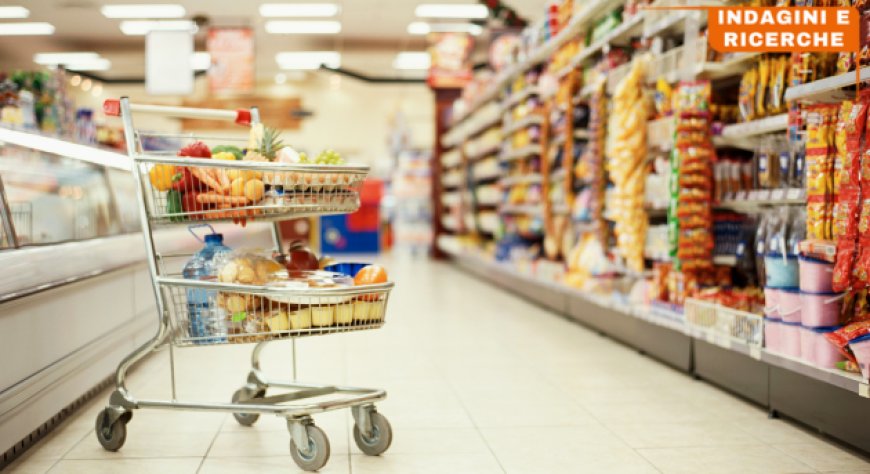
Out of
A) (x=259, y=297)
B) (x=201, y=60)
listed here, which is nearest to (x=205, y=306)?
(x=259, y=297)

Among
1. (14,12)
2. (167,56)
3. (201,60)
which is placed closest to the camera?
(167,56)

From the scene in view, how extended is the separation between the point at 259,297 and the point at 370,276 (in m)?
0.36

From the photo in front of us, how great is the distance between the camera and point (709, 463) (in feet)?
8.57

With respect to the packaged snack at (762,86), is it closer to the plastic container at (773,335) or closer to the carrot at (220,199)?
the plastic container at (773,335)

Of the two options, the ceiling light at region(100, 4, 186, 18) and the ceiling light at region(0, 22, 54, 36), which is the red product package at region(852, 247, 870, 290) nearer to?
the ceiling light at region(100, 4, 186, 18)

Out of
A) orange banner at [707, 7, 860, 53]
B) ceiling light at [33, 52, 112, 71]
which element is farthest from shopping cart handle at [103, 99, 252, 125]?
ceiling light at [33, 52, 112, 71]

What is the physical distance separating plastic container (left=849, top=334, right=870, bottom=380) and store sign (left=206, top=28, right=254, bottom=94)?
10337 mm

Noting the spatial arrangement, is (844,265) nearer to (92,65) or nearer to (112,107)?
(112,107)

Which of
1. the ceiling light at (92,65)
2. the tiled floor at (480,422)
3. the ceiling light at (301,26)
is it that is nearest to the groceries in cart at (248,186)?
the tiled floor at (480,422)

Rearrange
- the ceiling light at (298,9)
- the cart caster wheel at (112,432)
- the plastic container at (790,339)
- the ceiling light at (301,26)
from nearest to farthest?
the cart caster wheel at (112,432), the plastic container at (790,339), the ceiling light at (298,9), the ceiling light at (301,26)

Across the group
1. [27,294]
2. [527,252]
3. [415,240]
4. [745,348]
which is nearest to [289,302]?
[27,294]

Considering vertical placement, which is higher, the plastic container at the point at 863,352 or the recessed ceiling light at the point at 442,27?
the recessed ceiling light at the point at 442,27

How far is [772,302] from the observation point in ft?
10.2

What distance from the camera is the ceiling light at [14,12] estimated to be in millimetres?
11930
